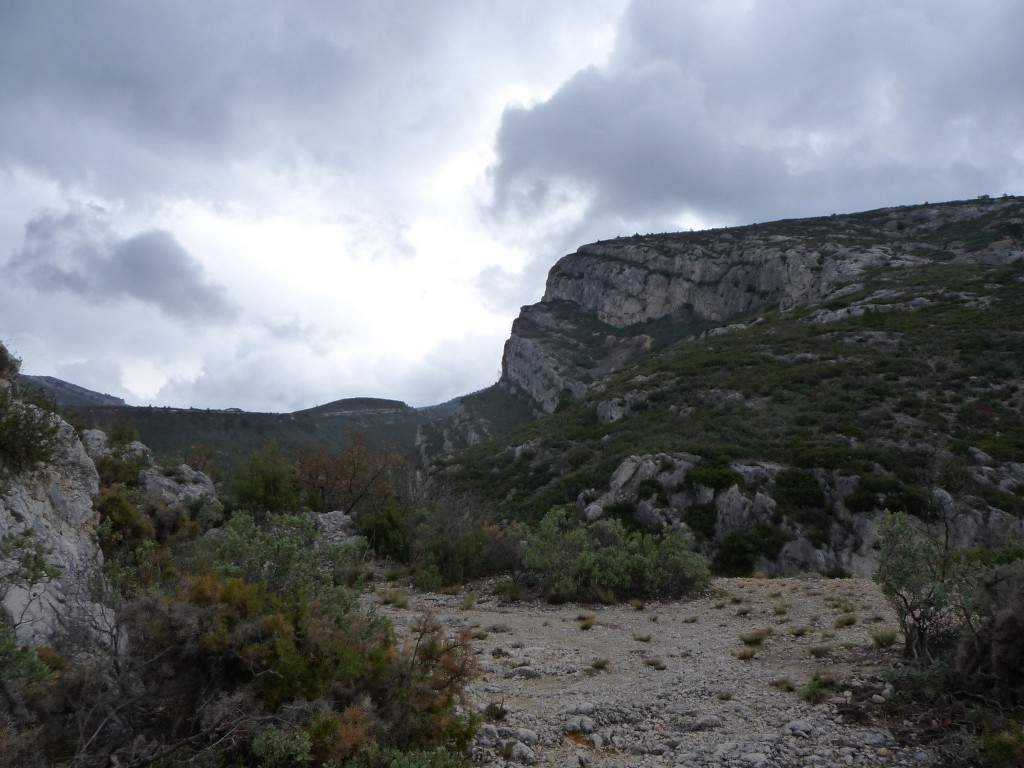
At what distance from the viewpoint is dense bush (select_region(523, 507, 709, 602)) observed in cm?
1162

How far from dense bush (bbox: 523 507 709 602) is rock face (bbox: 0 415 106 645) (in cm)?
762

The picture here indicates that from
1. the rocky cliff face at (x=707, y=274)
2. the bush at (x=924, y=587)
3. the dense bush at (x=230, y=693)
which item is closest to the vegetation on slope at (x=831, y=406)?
the bush at (x=924, y=587)

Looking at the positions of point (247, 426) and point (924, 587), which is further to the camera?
point (247, 426)

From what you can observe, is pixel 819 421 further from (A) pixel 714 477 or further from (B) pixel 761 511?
(B) pixel 761 511

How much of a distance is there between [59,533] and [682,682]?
708 centimetres

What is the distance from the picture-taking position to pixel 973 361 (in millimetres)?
30406

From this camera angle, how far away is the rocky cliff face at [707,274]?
205 feet

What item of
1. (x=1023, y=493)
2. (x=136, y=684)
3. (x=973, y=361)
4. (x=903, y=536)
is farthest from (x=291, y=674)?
(x=973, y=361)

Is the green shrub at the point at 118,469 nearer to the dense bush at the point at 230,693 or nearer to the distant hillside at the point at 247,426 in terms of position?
the dense bush at the point at 230,693

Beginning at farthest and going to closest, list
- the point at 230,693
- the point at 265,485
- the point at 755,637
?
the point at 265,485, the point at 755,637, the point at 230,693

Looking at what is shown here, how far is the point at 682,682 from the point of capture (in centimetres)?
644

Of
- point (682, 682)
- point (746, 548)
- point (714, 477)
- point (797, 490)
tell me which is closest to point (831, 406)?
point (797, 490)

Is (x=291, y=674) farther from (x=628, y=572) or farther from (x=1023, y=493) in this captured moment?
(x=1023, y=493)

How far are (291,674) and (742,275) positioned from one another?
79.7 meters
